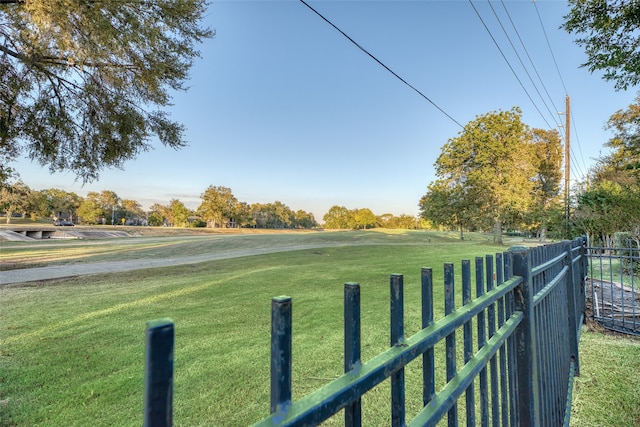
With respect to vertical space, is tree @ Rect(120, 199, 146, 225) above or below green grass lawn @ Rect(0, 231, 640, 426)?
above

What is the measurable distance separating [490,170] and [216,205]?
48.5 m

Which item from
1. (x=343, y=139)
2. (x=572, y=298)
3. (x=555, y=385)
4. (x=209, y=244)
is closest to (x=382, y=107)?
(x=343, y=139)

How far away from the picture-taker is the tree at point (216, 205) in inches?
2295

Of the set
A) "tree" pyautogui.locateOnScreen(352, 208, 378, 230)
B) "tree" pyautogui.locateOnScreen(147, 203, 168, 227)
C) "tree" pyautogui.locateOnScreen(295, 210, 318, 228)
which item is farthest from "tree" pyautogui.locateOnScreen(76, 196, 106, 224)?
"tree" pyautogui.locateOnScreen(352, 208, 378, 230)

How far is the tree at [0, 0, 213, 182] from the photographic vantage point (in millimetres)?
4754

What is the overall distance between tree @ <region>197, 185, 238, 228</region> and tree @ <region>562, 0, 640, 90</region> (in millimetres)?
57258

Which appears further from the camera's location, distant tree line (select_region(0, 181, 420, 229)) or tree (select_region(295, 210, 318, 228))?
tree (select_region(295, 210, 318, 228))

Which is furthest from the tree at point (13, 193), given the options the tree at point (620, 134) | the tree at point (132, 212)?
the tree at point (132, 212)

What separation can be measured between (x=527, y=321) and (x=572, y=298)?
2.19m

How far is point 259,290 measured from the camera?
260 inches

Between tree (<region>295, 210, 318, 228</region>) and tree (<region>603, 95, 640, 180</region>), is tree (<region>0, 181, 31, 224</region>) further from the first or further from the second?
tree (<region>295, 210, 318, 228</region>)

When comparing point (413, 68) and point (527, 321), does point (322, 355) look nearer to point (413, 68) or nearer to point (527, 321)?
point (527, 321)

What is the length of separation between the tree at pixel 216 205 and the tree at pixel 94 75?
53.7 m

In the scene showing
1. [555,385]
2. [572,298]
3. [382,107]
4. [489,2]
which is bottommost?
[555,385]
